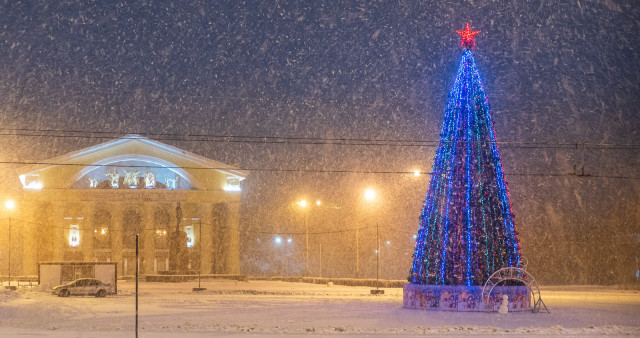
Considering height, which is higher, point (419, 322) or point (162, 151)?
point (162, 151)

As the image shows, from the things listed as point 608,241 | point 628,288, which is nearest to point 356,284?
point 628,288

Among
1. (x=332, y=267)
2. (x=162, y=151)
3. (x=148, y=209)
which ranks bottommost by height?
(x=332, y=267)

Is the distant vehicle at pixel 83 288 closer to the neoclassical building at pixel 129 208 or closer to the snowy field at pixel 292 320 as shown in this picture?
the snowy field at pixel 292 320

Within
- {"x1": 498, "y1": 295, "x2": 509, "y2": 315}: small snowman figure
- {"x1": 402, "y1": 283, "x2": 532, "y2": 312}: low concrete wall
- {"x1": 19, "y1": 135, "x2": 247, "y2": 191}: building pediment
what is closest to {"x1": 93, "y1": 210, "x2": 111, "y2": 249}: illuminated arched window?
{"x1": 19, "y1": 135, "x2": 247, "y2": 191}: building pediment

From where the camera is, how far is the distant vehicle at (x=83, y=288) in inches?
1833

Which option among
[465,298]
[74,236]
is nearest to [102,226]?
[74,236]

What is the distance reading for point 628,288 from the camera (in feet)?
199

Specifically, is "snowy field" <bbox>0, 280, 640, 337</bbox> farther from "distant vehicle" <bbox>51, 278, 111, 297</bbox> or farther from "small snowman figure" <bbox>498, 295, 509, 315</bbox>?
"distant vehicle" <bbox>51, 278, 111, 297</bbox>

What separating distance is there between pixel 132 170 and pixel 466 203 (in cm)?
6735

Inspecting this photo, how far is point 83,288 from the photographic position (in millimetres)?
47000

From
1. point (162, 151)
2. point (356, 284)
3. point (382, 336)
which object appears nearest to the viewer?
point (382, 336)

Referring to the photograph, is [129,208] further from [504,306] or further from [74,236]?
[504,306]

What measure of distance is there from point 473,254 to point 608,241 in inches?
1896

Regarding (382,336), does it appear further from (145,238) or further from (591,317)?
(145,238)
